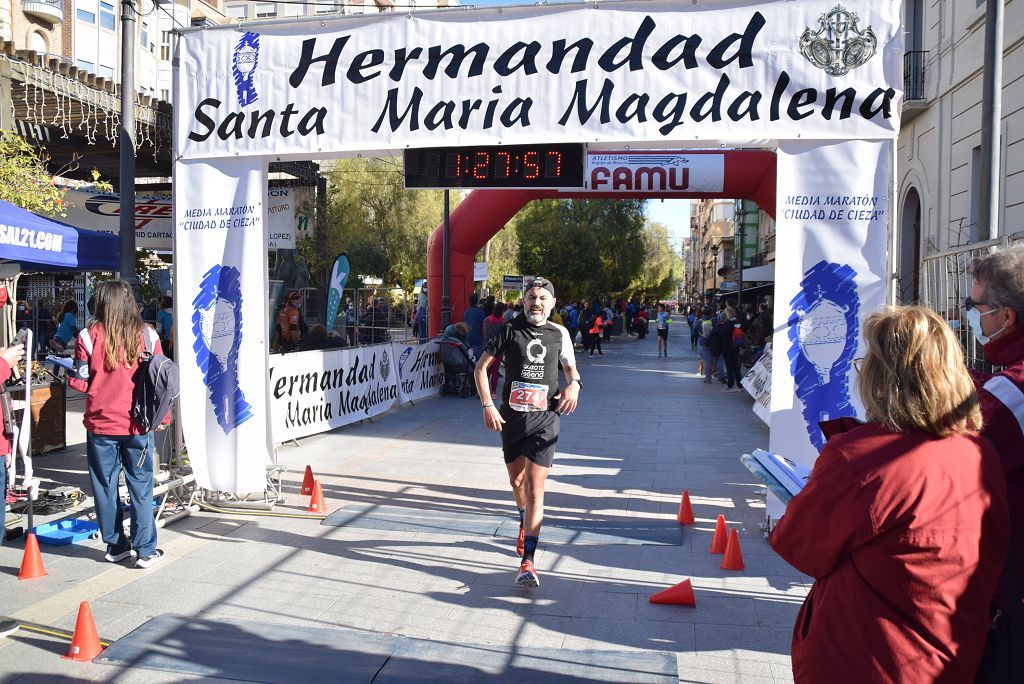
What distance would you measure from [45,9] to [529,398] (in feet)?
138

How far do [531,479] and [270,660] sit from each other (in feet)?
6.64

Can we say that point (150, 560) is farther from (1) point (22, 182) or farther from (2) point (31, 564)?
(1) point (22, 182)

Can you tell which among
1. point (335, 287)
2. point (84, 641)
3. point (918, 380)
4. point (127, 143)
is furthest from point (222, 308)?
point (335, 287)

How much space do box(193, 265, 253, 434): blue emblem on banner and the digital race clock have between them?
178cm

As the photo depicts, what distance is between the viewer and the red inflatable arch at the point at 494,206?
617 inches

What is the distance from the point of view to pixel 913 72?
60.2ft

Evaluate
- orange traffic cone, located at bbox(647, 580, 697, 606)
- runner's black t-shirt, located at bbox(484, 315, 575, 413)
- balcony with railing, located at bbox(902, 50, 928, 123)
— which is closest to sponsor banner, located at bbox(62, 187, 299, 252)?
runner's black t-shirt, located at bbox(484, 315, 575, 413)

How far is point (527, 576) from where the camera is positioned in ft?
18.5

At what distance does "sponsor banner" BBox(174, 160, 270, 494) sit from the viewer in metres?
7.38

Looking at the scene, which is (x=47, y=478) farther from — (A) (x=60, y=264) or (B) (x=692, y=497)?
(B) (x=692, y=497)

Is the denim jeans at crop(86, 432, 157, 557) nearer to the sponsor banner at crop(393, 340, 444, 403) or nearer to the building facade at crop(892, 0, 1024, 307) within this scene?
the sponsor banner at crop(393, 340, 444, 403)

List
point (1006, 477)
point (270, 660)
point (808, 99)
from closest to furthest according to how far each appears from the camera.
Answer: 1. point (1006, 477)
2. point (270, 660)
3. point (808, 99)

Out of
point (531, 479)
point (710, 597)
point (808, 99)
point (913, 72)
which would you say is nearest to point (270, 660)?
point (531, 479)

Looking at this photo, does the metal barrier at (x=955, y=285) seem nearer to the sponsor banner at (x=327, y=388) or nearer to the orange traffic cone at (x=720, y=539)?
the orange traffic cone at (x=720, y=539)
